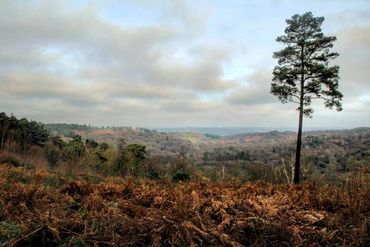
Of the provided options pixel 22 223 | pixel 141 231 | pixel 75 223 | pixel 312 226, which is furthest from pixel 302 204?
pixel 22 223

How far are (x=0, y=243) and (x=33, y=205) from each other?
155 centimetres

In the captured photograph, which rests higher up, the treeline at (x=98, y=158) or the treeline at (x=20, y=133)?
the treeline at (x=20, y=133)

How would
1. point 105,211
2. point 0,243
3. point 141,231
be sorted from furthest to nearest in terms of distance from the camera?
point 105,211 → point 141,231 → point 0,243

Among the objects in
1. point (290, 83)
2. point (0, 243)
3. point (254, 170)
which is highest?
point (290, 83)

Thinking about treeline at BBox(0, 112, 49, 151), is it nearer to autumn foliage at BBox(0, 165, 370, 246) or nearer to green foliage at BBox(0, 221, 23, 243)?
autumn foliage at BBox(0, 165, 370, 246)

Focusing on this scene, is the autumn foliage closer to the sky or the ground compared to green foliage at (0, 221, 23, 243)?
closer to the sky

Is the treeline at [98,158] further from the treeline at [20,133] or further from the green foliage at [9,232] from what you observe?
the green foliage at [9,232]

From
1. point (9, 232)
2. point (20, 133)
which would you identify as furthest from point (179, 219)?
point (20, 133)

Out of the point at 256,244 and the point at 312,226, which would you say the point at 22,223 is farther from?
the point at 312,226

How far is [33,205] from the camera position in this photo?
5.52 metres

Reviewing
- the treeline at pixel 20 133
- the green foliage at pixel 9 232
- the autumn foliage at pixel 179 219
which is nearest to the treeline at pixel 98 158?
the treeline at pixel 20 133

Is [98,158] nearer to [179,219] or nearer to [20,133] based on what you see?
[20,133]

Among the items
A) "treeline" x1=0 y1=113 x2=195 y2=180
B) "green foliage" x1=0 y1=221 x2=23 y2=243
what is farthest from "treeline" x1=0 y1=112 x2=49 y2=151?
"green foliage" x1=0 y1=221 x2=23 y2=243

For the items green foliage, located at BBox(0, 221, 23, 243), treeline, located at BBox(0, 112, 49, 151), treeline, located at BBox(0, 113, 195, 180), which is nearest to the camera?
green foliage, located at BBox(0, 221, 23, 243)
